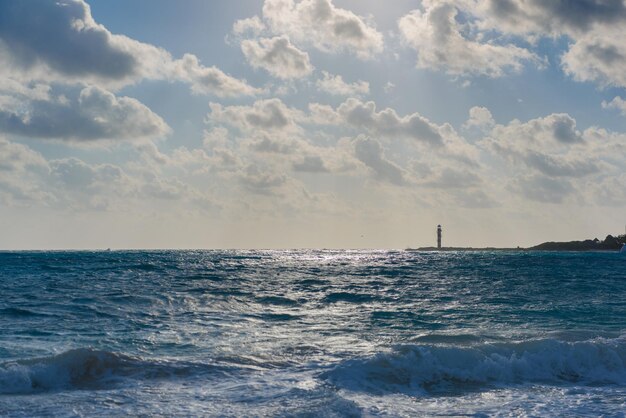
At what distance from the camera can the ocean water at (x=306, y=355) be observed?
1396cm

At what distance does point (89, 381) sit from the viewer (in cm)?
1581

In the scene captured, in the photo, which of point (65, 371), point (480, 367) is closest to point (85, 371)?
point (65, 371)

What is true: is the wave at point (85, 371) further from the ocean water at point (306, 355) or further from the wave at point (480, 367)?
the wave at point (480, 367)

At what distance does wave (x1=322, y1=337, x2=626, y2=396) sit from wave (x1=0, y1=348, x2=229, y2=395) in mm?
4248

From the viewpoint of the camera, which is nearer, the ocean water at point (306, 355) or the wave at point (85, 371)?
the ocean water at point (306, 355)

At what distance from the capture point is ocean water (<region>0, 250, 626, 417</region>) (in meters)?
14.0

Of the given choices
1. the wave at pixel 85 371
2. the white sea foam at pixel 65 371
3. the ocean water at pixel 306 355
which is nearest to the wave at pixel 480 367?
the ocean water at pixel 306 355

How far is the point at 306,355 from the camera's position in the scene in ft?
62.0

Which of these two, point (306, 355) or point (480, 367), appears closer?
point (480, 367)

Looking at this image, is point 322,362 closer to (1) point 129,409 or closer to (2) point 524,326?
(1) point 129,409

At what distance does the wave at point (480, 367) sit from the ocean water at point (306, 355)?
1.8 inches

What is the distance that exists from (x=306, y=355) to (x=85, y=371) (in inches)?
263

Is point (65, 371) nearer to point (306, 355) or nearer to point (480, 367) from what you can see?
point (306, 355)

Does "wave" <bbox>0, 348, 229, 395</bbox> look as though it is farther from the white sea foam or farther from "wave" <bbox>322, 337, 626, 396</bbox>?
"wave" <bbox>322, 337, 626, 396</bbox>
